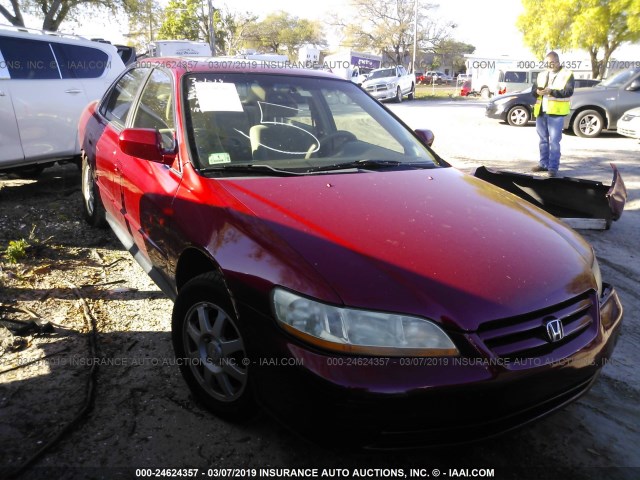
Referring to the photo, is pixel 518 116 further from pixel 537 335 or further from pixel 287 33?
pixel 287 33

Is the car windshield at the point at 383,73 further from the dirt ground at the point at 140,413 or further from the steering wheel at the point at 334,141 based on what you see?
the steering wheel at the point at 334,141

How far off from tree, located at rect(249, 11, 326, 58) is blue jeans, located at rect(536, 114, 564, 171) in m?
54.9

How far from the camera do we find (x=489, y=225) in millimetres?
2301

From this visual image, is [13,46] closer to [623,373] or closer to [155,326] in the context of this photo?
[155,326]

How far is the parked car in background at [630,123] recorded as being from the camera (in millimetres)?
10211

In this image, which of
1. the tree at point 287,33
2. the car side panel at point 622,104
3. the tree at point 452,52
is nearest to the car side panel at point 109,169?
the car side panel at point 622,104

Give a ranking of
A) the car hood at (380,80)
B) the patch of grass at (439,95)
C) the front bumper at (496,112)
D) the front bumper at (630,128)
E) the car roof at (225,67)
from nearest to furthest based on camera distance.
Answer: the car roof at (225,67) < the front bumper at (630,128) < the front bumper at (496,112) < the car hood at (380,80) < the patch of grass at (439,95)

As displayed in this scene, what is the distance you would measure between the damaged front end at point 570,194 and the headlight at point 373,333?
3361 mm

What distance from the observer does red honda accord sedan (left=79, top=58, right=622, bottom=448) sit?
1.72 meters

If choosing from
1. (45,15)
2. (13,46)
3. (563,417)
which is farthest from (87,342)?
(45,15)

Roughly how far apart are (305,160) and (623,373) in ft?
6.88

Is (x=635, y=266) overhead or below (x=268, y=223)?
below

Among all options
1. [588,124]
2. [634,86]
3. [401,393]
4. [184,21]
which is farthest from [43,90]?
[184,21]

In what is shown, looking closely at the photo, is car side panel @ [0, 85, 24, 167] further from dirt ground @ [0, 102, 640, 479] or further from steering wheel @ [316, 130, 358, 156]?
steering wheel @ [316, 130, 358, 156]
